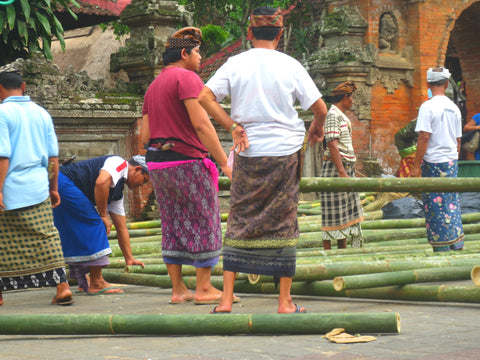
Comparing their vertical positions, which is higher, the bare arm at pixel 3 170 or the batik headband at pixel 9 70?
the batik headband at pixel 9 70

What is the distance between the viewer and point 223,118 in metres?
4.56

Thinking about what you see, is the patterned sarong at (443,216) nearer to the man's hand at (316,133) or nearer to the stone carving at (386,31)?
the man's hand at (316,133)

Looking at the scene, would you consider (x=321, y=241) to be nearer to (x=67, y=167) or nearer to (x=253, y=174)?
(x=67, y=167)

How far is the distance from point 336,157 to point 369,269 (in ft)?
7.75

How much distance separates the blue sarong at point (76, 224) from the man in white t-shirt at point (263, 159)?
5.30 ft

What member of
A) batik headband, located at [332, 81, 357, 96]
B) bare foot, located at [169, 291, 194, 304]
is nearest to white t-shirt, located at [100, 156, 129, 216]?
bare foot, located at [169, 291, 194, 304]

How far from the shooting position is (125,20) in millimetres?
11578

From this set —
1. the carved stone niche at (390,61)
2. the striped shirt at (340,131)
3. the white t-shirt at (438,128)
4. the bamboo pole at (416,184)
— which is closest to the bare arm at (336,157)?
the striped shirt at (340,131)

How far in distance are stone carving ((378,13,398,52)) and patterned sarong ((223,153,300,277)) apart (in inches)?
454

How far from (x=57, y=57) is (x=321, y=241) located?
16.7 metres

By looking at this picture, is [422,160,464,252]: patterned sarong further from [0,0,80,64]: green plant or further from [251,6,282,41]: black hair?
[0,0,80,64]: green plant

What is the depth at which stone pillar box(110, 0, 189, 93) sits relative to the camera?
11312 millimetres

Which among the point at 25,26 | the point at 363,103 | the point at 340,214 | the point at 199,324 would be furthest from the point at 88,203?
the point at 363,103

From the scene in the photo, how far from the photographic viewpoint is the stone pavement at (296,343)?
3631mm
